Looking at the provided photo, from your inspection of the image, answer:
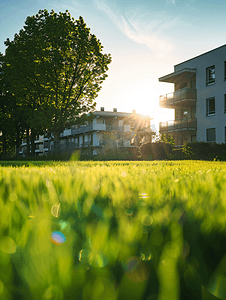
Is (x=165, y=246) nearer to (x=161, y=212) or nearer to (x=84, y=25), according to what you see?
(x=161, y=212)

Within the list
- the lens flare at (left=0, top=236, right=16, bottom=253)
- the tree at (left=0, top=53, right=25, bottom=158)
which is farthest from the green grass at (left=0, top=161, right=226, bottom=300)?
the tree at (left=0, top=53, right=25, bottom=158)

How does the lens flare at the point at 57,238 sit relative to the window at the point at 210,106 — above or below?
below

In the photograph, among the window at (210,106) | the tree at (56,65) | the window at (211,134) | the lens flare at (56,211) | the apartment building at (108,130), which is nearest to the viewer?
the lens flare at (56,211)

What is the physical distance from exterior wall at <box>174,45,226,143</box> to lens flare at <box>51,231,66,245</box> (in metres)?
28.1

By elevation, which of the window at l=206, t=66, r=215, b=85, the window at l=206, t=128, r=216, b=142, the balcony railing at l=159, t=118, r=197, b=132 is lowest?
the window at l=206, t=128, r=216, b=142

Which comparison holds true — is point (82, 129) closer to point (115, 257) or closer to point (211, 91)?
point (211, 91)

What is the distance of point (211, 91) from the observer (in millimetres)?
28453

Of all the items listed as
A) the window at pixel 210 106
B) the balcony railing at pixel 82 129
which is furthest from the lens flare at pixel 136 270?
the balcony railing at pixel 82 129

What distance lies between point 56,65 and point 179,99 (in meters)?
16.4

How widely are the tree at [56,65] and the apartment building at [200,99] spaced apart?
39.2ft

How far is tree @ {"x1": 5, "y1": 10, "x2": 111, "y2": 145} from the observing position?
73.8ft

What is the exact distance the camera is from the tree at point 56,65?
22500mm

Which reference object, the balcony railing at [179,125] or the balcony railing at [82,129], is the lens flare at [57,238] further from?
the balcony railing at [82,129]

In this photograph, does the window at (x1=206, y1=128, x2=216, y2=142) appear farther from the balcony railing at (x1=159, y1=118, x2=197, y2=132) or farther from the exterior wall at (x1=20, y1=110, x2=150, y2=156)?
the exterior wall at (x1=20, y1=110, x2=150, y2=156)
